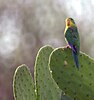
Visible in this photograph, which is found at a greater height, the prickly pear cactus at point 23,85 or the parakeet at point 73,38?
the parakeet at point 73,38

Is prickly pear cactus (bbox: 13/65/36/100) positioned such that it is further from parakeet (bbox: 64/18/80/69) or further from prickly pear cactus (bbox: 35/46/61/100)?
parakeet (bbox: 64/18/80/69)

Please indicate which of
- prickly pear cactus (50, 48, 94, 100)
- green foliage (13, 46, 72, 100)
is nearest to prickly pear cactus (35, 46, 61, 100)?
green foliage (13, 46, 72, 100)

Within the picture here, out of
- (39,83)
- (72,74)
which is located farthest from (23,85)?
(72,74)

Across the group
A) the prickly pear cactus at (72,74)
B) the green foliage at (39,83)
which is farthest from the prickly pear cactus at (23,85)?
the prickly pear cactus at (72,74)

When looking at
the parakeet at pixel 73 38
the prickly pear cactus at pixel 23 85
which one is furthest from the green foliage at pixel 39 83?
the parakeet at pixel 73 38

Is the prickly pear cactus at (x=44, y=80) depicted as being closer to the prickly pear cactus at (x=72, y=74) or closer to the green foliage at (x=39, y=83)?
the green foliage at (x=39, y=83)

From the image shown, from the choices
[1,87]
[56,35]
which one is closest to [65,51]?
[1,87]

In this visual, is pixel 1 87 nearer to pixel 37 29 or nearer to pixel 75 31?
pixel 37 29
